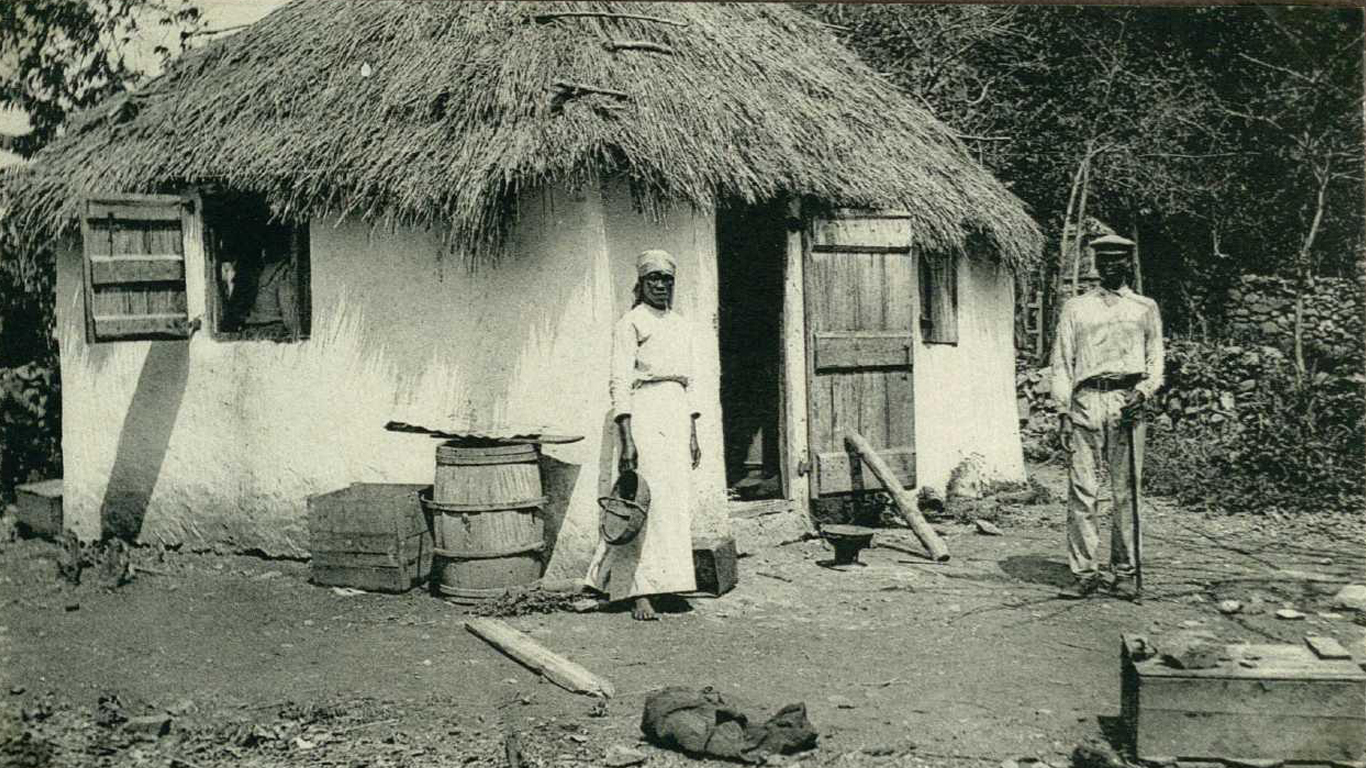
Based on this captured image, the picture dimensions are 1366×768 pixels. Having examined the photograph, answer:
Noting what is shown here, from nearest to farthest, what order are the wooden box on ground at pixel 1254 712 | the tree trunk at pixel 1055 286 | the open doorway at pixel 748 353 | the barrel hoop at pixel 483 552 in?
the wooden box on ground at pixel 1254 712 → the barrel hoop at pixel 483 552 → the open doorway at pixel 748 353 → the tree trunk at pixel 1055 286

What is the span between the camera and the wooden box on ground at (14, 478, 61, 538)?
27.7 feet

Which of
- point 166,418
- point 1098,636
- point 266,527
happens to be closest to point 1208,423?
point 1098,636

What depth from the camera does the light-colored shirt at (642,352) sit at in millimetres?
5812

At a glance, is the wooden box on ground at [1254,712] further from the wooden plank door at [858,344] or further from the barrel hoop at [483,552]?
the wooden plank door at [858,344]

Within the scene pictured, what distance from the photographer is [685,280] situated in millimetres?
6777

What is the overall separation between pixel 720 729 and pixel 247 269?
540cm

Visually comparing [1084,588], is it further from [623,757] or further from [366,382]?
[366,382]

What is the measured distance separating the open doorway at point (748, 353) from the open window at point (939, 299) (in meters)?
1.25

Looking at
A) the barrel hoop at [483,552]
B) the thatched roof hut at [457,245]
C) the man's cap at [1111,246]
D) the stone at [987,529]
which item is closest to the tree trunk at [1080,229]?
the thatched roof hut at [457,245]

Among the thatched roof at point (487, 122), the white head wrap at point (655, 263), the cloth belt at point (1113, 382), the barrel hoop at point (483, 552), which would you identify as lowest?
the barrel hoop at point (483, 552)

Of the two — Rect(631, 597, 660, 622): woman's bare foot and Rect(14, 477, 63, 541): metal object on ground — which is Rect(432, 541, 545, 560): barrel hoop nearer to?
Rect(631, 597, 660, 622): woman's bare foot

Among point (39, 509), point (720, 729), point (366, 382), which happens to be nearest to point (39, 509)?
point (39, 509)

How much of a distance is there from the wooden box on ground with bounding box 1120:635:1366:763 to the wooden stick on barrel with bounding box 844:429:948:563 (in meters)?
3.60

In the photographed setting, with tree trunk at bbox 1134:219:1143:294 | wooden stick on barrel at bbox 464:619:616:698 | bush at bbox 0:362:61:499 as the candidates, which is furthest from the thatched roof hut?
tree trunk at bbox 1134:219:1143:294
